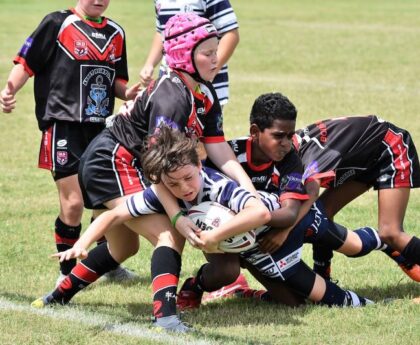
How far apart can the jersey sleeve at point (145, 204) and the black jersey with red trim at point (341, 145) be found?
0.95 metres

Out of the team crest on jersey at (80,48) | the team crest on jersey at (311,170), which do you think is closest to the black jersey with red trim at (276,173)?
the team crest on jersey at (311,170)

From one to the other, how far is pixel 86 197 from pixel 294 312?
130 cm

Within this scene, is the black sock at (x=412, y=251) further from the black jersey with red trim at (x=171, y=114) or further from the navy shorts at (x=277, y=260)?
the black jersey with red trim at (x=171, y=114)

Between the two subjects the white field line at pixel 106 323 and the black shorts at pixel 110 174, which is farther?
the black shorts at pixel 110 174

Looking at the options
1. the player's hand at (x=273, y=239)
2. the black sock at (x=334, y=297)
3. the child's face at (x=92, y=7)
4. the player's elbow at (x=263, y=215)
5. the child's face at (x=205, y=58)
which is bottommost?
the black sock at (x=334, y=297)

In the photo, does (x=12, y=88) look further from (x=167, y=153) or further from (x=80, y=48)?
(x=167, y=153)

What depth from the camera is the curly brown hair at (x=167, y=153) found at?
4.95m

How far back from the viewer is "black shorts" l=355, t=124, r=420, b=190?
19.2 ft

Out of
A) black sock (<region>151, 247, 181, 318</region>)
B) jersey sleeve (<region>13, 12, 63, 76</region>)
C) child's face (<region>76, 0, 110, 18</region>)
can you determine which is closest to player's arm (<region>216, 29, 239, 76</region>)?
child's face (<region>76, 0, 110, 18</region>)

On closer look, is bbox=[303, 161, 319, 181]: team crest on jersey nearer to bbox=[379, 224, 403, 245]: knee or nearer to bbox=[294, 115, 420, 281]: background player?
bbox=[294, 115, 420, 281]: background player

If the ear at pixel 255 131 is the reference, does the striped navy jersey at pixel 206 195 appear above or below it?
below

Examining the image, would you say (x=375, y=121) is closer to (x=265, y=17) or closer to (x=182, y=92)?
(x=182, y=92)

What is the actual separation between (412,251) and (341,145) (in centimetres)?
75

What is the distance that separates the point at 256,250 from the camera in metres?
5.43
